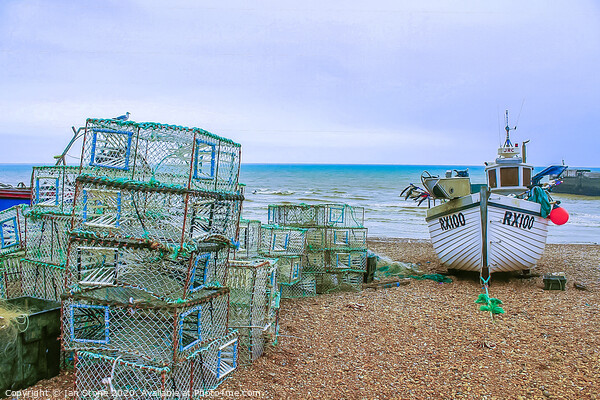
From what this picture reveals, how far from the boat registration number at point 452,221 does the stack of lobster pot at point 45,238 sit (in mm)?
8343

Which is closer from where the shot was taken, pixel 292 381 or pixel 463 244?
pixel 292 381

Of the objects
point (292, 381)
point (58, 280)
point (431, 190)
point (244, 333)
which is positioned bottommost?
point (292, 381)

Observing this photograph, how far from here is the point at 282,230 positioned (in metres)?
8.53

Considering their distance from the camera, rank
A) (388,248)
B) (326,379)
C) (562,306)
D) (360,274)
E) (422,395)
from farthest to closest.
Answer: (388,248) < (360,274) < (562,306) < (326,379) < (422,395)

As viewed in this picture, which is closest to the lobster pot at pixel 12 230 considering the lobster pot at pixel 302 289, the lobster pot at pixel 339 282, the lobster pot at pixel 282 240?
the lobster pot at pixel 282 240

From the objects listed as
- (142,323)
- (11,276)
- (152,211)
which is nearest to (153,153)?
(152,211)

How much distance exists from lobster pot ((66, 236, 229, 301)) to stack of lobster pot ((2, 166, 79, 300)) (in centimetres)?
66

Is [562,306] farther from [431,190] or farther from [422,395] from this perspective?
[422,395]

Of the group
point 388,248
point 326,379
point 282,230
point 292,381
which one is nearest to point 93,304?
point 292,381

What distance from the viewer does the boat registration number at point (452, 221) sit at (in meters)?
10.8

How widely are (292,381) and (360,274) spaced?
4.91 meters

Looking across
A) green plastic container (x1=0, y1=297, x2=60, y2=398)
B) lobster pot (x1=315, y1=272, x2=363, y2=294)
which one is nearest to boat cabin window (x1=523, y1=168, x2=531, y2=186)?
lobster pot (x1=315, y1=272, x2=363, y2=294)

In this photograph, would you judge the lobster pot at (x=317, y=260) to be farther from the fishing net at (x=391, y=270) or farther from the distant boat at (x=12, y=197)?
the distant boat at (x=12, y=197)

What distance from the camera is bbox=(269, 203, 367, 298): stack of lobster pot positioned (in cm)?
945
